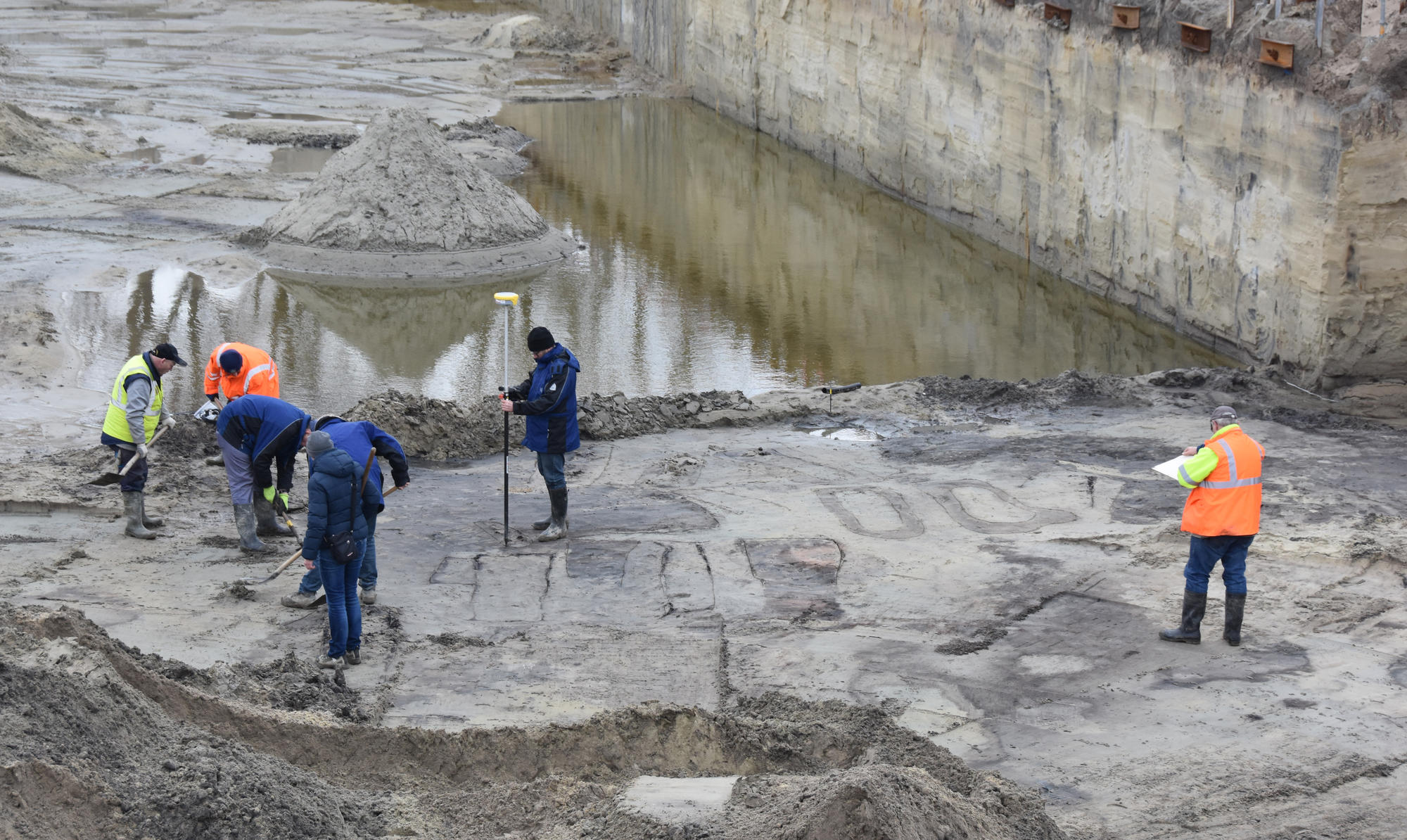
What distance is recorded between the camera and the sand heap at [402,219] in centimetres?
1820

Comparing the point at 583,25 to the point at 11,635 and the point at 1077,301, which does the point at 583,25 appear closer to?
the point at 1077,301

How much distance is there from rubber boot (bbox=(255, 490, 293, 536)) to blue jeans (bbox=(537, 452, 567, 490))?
1.94m

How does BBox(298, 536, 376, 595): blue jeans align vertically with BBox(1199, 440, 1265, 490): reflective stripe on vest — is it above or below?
below

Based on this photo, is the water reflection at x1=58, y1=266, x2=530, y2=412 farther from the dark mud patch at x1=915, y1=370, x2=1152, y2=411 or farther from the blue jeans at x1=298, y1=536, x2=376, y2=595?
the blue jeans at x1=298, y1=536, x2=376, y2=595

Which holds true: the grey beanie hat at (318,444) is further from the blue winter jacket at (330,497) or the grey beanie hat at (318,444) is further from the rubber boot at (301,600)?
the rubber boot at (301,600)

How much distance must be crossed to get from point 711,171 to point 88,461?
1670 centimetres

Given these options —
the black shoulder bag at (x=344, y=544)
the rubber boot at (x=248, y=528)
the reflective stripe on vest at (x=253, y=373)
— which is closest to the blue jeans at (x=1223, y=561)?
the black shoulder bag at (x=344, y=544)

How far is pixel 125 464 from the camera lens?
9.42m

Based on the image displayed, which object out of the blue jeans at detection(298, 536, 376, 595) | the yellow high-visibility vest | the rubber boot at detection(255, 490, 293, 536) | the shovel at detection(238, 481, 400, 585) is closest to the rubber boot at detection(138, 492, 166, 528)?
the yellow high-visibility vest

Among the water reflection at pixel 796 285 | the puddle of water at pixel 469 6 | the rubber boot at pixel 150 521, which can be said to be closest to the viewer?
the rubber boot at pixel 150 521

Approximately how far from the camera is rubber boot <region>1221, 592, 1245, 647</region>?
7.46 meters

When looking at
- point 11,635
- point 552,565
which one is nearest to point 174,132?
point 552,565

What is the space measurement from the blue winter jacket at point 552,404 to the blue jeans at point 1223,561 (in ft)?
14.1

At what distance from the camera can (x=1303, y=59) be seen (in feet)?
43.4
